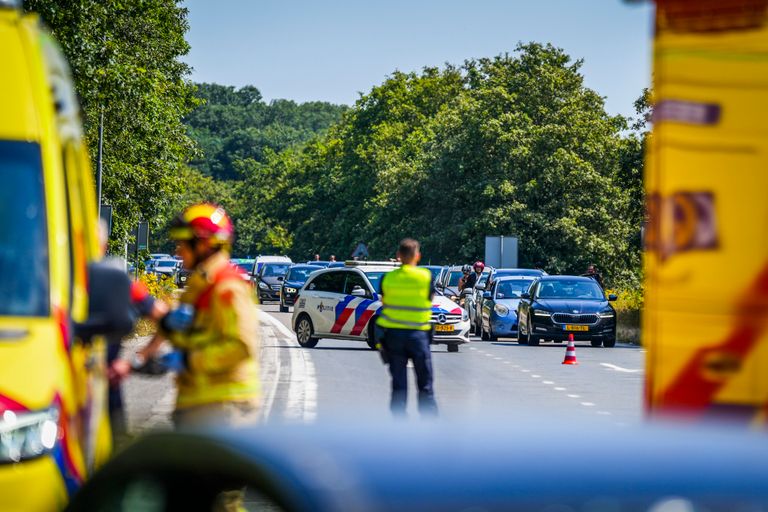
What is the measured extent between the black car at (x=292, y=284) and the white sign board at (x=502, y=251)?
9187 mm

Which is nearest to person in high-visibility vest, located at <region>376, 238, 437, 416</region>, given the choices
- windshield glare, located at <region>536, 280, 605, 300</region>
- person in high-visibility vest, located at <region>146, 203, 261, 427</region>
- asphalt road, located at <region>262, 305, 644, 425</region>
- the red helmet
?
asphalt road, located at <region>262, 305, 644, 425</region>

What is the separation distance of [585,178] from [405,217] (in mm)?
13814

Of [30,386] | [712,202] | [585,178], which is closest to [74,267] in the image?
[30,386]

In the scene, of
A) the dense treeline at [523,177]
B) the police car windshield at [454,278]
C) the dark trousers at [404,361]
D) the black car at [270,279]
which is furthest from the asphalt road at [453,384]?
the dense treeline at [523,177]

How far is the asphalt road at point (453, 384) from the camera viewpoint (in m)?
18.6

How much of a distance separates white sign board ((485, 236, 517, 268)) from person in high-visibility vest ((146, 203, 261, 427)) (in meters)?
57.8

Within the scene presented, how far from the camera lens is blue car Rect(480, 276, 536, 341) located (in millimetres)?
39281

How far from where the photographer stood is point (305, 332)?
33.4 metres

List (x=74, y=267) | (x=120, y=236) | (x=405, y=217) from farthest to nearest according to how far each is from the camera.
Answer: (x=405, y=217) → (x=120, y=236) → (x=74, y=267)

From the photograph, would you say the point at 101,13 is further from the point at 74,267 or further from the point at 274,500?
the point at 274,500

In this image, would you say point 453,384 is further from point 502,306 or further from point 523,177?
point 523,177

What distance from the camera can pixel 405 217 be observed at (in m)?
85.2

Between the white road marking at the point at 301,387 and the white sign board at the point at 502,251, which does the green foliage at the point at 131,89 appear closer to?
the white road marking at the point at 301,387

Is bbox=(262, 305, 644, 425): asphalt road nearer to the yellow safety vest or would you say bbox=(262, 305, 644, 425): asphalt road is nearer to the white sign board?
the yellow safety vest
